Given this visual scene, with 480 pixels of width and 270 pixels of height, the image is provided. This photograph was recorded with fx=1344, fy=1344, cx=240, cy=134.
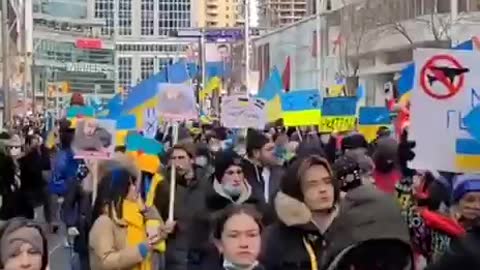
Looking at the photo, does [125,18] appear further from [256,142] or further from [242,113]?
[256,142]

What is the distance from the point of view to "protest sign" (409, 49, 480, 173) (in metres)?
5.88

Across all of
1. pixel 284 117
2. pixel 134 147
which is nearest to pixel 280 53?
pixel 284 117

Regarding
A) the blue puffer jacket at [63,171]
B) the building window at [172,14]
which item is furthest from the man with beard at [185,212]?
the building window at [172,14]

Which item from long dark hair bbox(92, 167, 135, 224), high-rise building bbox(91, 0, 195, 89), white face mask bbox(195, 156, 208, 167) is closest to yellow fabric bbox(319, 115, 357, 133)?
white face mask bbox(195, 156, 208, 167)

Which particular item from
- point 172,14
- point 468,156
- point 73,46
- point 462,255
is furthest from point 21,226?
point 172,14

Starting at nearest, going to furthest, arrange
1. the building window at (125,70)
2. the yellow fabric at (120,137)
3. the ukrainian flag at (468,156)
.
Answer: the ukrainian flag at (468,156)
the yellow fabric at (120,137)
the building window at (125,70)

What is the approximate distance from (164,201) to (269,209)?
7.74 ft

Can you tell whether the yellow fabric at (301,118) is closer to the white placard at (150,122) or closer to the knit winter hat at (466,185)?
the white placard at (150,122)

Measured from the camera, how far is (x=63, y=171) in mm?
17031

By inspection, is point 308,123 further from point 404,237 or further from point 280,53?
point 280,53

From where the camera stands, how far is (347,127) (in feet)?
57.6

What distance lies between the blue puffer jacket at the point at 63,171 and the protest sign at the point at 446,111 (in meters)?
9.87

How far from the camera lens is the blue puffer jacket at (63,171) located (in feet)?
54.2

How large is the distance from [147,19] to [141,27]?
52.0 inches
